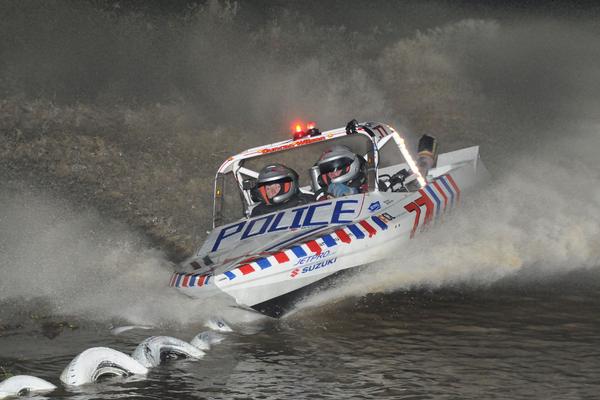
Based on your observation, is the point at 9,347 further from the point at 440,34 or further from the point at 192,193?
the point at 440,34

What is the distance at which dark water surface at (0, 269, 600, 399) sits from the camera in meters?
6.78

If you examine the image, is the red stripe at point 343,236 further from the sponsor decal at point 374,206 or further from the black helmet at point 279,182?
the black helmet at point 279,182

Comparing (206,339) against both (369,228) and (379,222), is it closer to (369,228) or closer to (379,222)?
(369,228)

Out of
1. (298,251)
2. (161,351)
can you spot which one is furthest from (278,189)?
(161,351)

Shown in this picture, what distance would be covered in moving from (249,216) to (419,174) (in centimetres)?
239

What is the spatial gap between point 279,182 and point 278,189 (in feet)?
0.34

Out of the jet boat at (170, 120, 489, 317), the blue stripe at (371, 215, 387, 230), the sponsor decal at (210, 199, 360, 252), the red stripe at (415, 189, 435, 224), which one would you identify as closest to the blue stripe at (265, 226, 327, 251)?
the jet boat at (170, 120, 489, 317)

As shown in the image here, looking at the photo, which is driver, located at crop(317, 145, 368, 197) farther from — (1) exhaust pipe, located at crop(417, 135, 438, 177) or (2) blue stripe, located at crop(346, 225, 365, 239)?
(1) exhaust pipe, located at crop(417, 135, 438, 177)

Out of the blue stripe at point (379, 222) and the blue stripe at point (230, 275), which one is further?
the blue stripe at point (379, 222)

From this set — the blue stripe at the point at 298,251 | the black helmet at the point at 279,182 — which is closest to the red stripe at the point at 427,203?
the black helmet at the point at 279,182

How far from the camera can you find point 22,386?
263 inches

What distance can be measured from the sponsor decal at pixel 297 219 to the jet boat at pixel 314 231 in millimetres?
12

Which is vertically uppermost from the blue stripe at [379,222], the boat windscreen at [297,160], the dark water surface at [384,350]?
the boat windscreen at [297,160]

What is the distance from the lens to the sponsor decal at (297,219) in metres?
10.1
